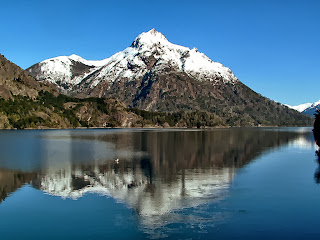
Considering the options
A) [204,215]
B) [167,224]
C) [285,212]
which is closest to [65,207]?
[167,224]

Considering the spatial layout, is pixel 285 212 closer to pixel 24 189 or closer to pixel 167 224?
pixel 167 224

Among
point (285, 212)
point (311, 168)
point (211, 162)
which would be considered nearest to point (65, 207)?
point (285, 212)

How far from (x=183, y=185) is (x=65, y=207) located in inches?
787

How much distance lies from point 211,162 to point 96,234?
5336 centimetres

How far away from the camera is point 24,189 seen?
47781mm

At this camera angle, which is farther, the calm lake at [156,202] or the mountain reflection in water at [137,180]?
the mountain reflection in water at [137,180]

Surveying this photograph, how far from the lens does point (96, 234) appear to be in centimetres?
2980

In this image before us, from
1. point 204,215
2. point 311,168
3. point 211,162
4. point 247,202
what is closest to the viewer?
point 204,215

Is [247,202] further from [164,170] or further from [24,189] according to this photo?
[24,189]

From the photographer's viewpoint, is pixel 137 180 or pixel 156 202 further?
pixel 137 180

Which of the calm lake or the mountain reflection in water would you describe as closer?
the calm lake

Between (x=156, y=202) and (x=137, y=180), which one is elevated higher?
(x=137, y=180)

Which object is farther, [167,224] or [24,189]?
[24,189]

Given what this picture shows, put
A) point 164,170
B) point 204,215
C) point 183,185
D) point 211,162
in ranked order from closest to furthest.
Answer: point 204,215
point 183,185
point 164,170
point 211,162
